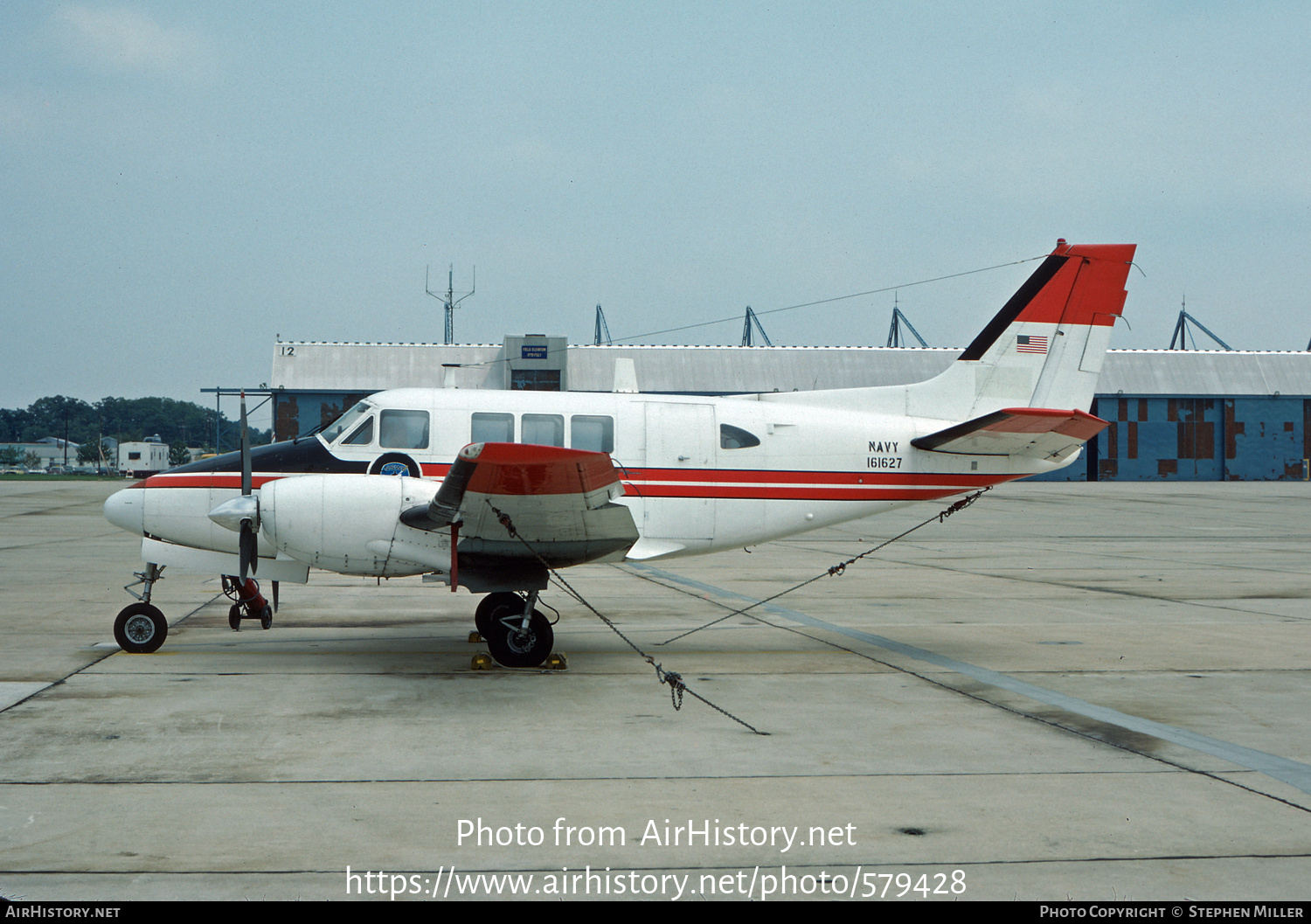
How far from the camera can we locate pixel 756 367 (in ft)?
219

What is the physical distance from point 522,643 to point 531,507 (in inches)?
62.5

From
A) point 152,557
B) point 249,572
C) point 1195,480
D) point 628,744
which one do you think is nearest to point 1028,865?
point 628,744

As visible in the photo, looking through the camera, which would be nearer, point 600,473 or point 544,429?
point 600,473

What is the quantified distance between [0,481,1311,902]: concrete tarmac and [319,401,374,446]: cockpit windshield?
2.27 metres

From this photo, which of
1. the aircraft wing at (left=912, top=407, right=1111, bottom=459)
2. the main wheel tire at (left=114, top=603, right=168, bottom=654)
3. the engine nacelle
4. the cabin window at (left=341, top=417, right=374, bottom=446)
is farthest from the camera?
the cabin window at (left=341, top=417, right=374, bottom=446)

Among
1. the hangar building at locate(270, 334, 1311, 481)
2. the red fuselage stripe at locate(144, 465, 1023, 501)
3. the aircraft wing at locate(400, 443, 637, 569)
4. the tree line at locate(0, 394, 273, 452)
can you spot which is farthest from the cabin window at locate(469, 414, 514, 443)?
the tree line at locate(0, 394, 273, 452)

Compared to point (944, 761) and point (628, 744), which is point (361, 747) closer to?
point (628, 744)

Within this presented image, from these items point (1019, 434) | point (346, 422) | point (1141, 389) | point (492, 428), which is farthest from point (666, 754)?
point (1141, 389)

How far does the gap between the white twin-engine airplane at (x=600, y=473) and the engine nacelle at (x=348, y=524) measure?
2cm

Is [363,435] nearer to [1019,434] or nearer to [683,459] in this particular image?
[683,459]

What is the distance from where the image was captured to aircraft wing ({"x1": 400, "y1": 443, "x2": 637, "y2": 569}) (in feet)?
28.0

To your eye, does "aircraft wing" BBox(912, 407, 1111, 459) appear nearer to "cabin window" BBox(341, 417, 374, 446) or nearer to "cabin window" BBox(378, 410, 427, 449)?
"cabin window" BBox(378, 410, 427, 449)

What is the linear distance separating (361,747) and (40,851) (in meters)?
2.30

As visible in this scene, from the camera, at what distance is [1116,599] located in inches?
626
